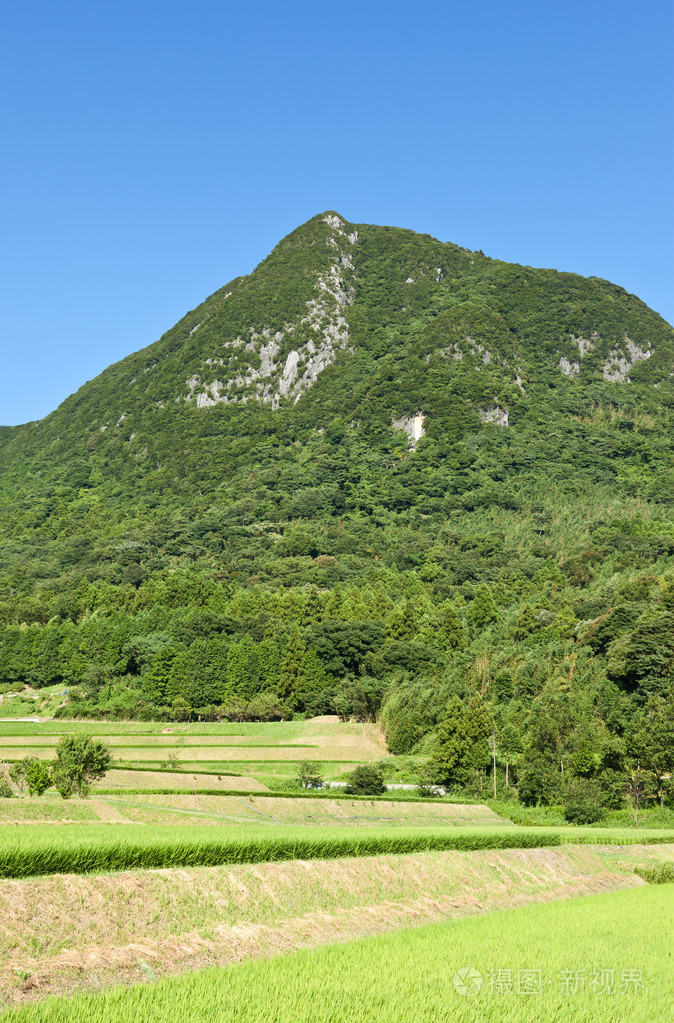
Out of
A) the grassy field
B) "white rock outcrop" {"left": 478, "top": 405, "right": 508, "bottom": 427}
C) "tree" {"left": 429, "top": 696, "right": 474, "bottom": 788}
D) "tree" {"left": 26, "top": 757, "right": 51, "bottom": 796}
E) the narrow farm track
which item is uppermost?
"white rock outcrop" {"left": 478, "top": 405, "right": 508, "bottom": 427}

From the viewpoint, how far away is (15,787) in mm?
46344

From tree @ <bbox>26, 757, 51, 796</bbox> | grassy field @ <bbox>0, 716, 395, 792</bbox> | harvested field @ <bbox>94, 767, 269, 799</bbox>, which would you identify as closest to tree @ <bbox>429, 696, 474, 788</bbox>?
grassy field @ <bbox>0, 716, 395, 792</bbox>

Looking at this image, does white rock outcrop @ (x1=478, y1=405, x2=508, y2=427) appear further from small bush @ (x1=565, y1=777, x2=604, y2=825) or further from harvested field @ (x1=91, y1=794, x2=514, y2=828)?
harvested field @ (x1=91, y1=794, x2=514, y2=828)

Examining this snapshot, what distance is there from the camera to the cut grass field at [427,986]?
10.9 metres

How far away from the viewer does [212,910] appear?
1789 cm

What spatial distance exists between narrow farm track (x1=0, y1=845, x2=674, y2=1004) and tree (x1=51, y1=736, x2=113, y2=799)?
75.5 ft

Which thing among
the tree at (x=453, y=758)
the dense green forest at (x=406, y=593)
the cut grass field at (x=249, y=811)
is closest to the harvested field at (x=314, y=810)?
the cut grass field at (x=249, y=811)

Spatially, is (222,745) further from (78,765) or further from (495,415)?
(495,415)

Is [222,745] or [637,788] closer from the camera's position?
[637,788]

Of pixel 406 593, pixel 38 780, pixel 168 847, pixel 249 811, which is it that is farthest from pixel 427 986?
pixel 406 593

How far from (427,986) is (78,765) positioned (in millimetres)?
35420

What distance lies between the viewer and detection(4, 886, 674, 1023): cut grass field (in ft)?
35.8

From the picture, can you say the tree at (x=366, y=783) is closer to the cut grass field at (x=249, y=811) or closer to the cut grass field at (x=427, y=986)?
the cut grass field at (x=249, y=811)

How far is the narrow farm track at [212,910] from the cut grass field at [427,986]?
129 centimetres
